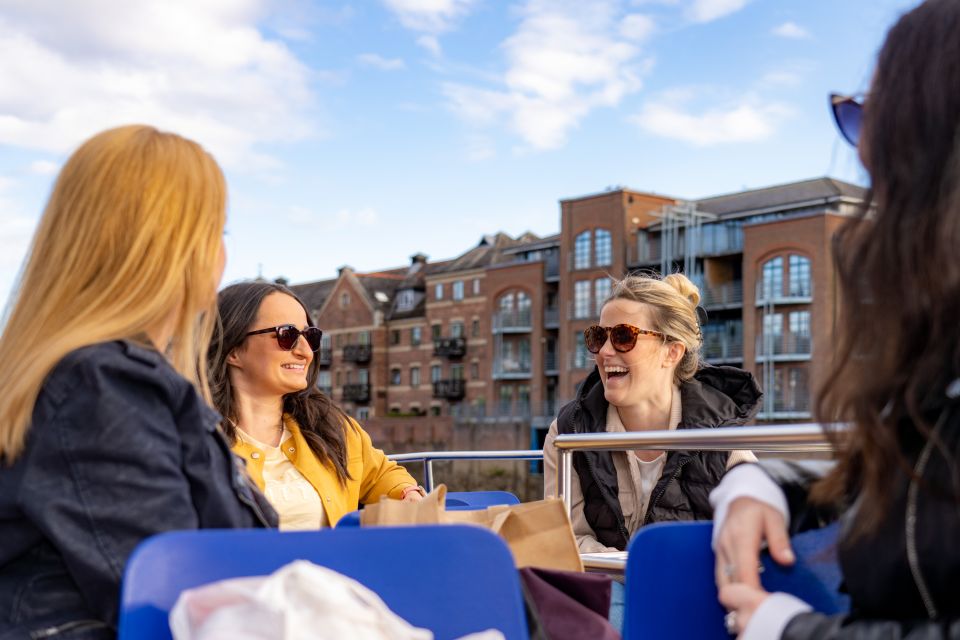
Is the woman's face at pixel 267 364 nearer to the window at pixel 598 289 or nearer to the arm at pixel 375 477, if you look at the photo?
the arm at pixel 375 477

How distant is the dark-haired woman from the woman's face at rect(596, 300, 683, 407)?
7.93 ft

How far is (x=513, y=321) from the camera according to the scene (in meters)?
47.8

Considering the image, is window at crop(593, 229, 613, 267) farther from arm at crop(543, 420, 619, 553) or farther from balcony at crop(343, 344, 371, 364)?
arm at crop(543, 420, 619, 553)

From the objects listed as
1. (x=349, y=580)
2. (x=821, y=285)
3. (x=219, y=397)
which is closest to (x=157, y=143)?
(x=349, y=580)

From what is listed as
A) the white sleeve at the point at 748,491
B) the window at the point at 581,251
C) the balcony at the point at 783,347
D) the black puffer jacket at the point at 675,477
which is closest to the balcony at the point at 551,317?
the window at the point at 581,251

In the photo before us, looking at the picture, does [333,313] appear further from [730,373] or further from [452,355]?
[730,373]

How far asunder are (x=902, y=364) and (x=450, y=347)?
4964cm

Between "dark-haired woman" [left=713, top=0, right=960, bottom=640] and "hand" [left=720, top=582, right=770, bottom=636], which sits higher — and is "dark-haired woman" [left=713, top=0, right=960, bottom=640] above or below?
above

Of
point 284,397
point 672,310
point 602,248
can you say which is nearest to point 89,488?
point 284,397

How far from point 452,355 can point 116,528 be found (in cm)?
4959

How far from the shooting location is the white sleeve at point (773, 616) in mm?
1372

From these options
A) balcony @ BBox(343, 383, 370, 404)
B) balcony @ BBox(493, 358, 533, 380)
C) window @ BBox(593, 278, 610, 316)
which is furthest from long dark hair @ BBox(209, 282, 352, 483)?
balcony @ BBox(343, 383, 370, 404)

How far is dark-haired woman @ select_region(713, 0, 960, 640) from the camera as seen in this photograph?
49.0 inches

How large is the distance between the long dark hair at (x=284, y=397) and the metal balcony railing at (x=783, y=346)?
115ft
